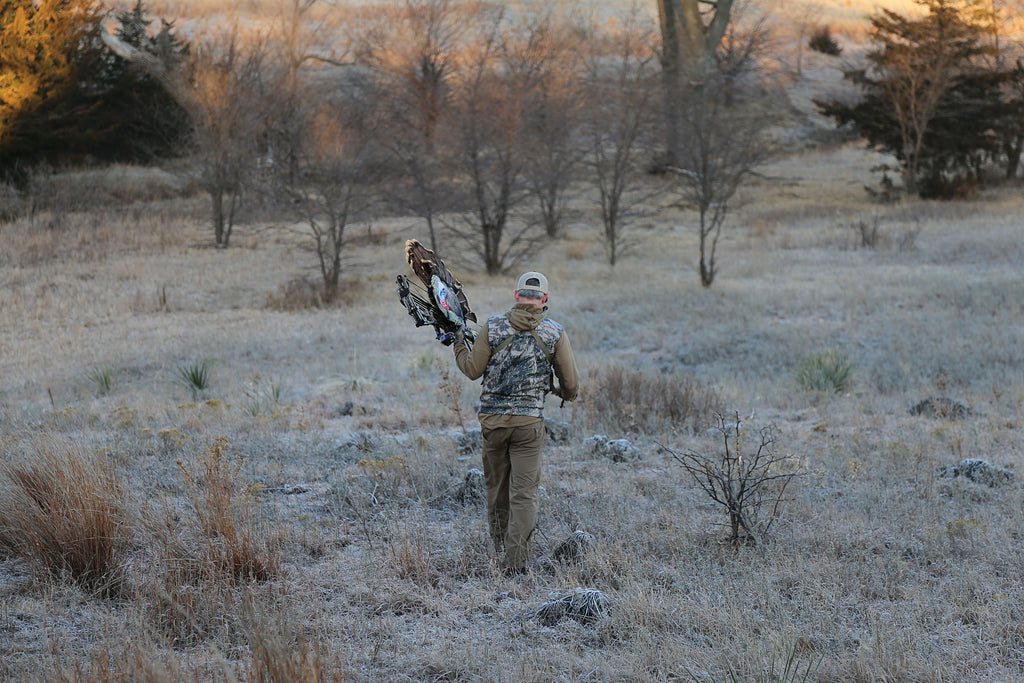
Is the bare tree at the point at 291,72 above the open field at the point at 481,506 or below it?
above

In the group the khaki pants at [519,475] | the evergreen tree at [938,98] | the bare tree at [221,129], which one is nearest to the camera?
the khaki pants at [519,475]

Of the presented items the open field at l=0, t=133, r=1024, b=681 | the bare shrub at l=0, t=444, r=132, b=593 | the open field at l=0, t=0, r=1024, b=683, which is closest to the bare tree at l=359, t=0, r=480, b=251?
the open field at l=0, t=133, r=1024, b=681

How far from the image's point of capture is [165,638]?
353 centimetres

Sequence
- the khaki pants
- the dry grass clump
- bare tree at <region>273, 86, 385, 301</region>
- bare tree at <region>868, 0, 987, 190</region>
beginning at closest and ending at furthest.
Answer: the khaki pants < the dry grass clump < bare tree at <region>273, 86, 385, 301</region> < bare tree at <region>868, 0, 987, 190</region>

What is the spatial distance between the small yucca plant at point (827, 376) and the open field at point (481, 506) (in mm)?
247

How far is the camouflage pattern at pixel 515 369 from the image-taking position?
425 cm

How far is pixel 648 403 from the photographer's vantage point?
7.86 meters

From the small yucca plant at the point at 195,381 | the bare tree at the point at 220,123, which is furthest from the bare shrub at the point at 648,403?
the bare tree at the point at 220,123

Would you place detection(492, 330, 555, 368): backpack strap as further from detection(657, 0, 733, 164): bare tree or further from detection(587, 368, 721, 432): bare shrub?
detection(657, 0, 733, 164): bare tree

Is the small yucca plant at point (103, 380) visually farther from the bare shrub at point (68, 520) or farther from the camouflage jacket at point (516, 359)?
the camouflage jacket at point (516, 359)

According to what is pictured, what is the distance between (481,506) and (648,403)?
2.90 m

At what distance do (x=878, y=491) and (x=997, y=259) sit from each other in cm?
1298

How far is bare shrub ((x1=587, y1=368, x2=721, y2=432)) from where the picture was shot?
292 inches

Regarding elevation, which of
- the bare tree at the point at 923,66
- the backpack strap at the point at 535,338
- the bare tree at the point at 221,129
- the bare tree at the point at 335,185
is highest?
the bare tree at the point at 923,66
